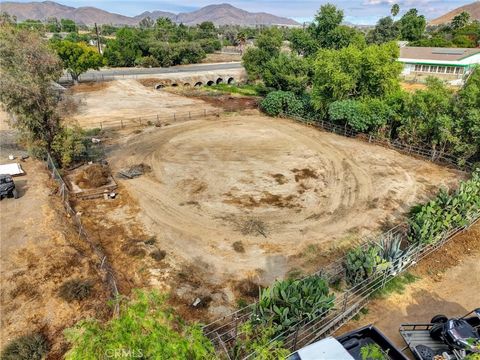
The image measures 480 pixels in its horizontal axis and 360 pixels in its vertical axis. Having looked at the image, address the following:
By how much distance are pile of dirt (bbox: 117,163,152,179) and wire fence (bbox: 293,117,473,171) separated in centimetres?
1765

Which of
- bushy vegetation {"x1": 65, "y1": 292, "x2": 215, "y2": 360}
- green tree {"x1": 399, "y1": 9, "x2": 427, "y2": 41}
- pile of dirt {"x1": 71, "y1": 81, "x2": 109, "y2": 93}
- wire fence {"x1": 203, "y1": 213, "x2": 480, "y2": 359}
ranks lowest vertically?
wire fence {"x1": 203, "y1": 213, "x2": 480, "y2": 359}

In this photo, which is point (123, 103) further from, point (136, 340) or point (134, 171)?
point (136, 340)

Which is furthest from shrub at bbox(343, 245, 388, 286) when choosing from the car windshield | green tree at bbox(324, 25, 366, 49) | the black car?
green tree at bbox(324, 25, 366, 49)

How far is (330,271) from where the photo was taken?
14.2 meters

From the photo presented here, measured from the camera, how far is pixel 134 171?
22969 millimetres

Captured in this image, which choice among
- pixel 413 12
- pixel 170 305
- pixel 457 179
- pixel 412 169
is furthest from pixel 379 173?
pixel 413 12

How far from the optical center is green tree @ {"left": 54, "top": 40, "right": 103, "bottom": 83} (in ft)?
153

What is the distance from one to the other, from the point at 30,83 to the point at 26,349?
15.3m

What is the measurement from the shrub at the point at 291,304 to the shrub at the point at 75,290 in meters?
6.56

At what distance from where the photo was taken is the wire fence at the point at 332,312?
10.4 m

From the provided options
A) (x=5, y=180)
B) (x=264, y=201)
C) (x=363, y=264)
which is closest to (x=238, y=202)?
(x=264, y=201)

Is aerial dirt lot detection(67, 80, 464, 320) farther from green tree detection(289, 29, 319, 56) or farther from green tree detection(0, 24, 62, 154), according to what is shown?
green tree detection(289, 29, 319, 56)

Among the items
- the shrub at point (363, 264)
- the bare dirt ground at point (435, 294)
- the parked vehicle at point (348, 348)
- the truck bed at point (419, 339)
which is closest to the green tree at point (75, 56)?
the shrub at point (363, 264)

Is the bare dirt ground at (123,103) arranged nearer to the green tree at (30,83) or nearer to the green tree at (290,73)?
the green tree at (290,73)
